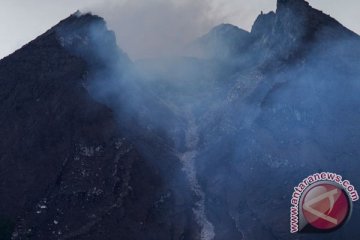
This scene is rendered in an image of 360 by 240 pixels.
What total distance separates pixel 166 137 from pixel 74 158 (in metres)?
19.4

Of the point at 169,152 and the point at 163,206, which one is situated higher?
the point at 169,152

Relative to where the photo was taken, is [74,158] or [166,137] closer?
[74,158]

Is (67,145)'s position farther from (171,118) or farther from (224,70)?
(224,70)

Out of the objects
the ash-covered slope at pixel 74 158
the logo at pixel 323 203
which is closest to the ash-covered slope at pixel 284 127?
the ash-covered slope at pixel 74 158

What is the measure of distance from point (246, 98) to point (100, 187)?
31.1 metres

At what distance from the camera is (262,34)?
413 ft

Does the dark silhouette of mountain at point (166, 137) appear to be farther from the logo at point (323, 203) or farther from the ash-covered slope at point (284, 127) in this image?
the logo at point (323, 203)

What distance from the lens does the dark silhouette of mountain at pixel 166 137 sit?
80.9m

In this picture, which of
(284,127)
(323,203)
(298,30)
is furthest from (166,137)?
(323,203)

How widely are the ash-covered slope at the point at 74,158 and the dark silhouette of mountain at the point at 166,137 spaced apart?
174 mm

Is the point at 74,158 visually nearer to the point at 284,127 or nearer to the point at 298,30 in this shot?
the point at 284,127

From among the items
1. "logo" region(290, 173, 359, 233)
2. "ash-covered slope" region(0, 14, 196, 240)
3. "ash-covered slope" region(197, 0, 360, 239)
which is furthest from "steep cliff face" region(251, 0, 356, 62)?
"logo" region(290, 173, 359, 233)

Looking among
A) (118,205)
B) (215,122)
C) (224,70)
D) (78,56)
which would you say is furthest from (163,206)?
(224,70)

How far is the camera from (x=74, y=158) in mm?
86250
